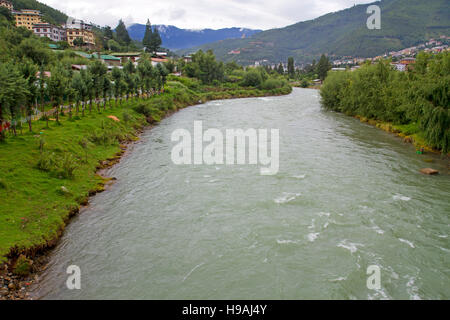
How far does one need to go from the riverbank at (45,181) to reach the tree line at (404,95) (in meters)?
27.4

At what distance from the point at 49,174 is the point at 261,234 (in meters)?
13.9

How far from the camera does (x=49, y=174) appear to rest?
67.0 ft

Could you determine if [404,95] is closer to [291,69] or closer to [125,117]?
[125,117]

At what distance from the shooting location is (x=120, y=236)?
15.9m

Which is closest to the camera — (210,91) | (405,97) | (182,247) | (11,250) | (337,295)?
(337,295)

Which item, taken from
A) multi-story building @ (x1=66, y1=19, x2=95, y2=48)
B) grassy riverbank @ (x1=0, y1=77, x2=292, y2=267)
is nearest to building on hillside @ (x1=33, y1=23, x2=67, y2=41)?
multi-story building @ (x1=66, y1=19, x2=95, y2=48)

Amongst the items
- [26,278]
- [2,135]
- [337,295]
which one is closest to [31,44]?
[2,135]

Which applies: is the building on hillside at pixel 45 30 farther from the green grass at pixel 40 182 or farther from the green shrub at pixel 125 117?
the green grass at pixel 40 182

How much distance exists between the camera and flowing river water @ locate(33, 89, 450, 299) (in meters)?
12.4

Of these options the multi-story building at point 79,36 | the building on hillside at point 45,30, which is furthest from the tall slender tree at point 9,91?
the multi-story building at point 79,36

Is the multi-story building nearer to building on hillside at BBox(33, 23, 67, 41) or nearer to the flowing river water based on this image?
building on hillside at BBox(33, 23, 67, 41)

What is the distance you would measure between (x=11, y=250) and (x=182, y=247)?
273 inches

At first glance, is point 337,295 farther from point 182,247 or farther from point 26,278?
point 26,278

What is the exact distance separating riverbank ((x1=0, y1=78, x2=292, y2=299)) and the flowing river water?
782 mm
